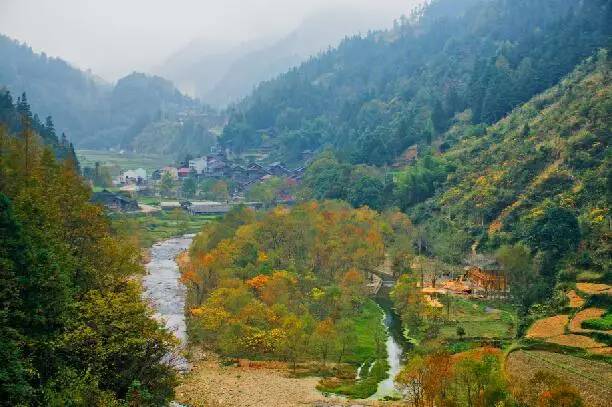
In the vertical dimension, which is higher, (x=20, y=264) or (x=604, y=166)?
(x=604, y=166)

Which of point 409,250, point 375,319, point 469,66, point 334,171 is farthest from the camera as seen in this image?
point 469,66

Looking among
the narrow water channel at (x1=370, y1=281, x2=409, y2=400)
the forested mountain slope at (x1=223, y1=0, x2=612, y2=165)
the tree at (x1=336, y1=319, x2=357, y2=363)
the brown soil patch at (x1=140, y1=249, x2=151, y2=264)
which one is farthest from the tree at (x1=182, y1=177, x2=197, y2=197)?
the tree at (x1=336, y1=319, x2=357, y2=363)

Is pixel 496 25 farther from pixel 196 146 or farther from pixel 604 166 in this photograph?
pixel 604 166

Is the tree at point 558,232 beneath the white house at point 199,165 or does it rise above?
beneath

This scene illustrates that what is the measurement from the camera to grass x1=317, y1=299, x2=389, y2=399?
34.5 meters

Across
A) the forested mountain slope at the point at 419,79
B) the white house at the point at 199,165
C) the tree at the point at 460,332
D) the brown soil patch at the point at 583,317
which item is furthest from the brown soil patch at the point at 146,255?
the white house at the point at 199,165

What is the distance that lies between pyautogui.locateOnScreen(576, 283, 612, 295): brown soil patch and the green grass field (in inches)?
4601

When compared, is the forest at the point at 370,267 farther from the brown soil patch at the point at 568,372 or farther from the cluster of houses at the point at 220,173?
the cluster of houses at the point at 220,173

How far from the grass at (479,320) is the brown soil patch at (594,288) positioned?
5.28 m

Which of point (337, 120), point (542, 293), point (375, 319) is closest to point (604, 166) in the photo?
point (542, 293)

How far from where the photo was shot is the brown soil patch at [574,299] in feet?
134

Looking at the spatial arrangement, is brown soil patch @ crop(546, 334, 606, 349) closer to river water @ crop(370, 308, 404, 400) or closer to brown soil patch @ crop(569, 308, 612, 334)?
brown soil patch @ crop(569, 308, 612, 334)

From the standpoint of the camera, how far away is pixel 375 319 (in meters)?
49.0

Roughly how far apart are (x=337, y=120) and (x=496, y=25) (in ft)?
142
